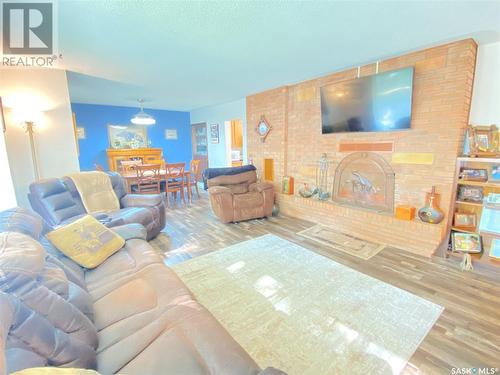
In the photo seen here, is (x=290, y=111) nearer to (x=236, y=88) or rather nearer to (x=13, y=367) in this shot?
(x=236, y=88)

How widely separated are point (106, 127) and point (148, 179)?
9.66ft

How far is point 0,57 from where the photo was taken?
8.91 ft

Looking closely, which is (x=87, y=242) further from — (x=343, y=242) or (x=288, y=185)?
(x=288, y=185)

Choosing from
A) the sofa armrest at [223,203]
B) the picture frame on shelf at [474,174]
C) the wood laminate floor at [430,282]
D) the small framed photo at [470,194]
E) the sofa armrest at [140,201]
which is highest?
the picture frame on shelf at [474,174]

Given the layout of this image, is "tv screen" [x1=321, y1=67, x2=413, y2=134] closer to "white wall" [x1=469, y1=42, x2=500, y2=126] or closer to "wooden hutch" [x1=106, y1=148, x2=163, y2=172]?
"white wall" [x1=469, y1=42, x2=500, y2=126]

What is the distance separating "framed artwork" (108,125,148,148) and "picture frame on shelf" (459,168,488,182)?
7.17 m

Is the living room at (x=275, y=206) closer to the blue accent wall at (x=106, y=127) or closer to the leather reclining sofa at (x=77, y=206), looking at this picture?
the leather reclining sofa at (x=77, y=206)

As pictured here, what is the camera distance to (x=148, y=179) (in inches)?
187

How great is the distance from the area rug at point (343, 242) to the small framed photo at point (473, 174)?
47.1 inches

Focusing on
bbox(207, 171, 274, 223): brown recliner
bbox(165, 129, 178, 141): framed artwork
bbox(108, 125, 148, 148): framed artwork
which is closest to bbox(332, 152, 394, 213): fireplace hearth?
bbox(207, 171, 274, 223): brown recliner

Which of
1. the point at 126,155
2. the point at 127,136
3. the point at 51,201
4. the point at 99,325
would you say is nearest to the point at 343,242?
the point at 99,325

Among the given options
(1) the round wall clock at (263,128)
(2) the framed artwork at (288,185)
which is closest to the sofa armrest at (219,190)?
(2) the framed artwork at (288,185)

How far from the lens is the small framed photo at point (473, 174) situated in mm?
2543

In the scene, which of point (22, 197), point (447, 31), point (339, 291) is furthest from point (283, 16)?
point (22, 197)
